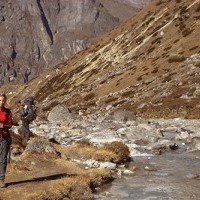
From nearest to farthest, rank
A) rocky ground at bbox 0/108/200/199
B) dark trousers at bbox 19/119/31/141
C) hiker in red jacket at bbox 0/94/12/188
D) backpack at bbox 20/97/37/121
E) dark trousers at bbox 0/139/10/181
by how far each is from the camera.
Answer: hiker in red jacket at bbox 0/94/12/188 < dark trousers at bbox 0/139/10/181 < rocky ground at bbox 0/108/200/199 < backpack at bbox 20/97/37/121 < dark trousers at bbox 19/119/31/141

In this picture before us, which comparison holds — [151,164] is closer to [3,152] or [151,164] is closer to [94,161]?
[94,161]

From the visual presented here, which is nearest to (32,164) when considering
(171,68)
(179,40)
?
(171,68)

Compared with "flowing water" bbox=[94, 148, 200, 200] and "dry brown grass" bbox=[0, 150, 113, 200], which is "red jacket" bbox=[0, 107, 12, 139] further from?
"flowing water" bbox=[94, 148, 200, 200]

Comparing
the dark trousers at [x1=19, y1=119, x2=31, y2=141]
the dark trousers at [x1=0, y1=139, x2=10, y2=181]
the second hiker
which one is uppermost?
the second hiker

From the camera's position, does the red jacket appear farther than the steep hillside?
No

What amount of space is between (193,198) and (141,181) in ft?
12.3

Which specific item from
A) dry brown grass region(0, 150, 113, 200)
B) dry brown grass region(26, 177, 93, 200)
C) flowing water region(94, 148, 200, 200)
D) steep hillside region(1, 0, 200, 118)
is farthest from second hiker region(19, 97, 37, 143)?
steep hillside region(1, 0, 200, 118)

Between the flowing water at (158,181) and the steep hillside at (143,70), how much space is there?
2708 centimetres

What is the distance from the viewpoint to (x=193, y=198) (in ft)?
57.3

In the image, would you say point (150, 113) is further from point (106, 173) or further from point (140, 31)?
point (140, 31)

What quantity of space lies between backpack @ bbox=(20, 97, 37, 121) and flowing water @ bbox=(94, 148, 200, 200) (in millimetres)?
6068

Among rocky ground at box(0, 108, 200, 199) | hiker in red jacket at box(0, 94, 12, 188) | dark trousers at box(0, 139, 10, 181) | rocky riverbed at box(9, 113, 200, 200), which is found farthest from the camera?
rocky riverbed at box(9, 113, 200, 200)

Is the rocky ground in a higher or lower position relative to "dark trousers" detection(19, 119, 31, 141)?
lower

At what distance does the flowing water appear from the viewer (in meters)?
18.1
